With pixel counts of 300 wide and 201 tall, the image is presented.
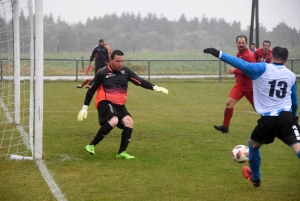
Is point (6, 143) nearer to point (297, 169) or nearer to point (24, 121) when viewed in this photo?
point (24, 121)

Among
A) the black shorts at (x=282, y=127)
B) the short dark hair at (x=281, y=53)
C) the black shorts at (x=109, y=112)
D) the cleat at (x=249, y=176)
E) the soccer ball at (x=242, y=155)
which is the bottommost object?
the cleat at (x=249, y=176)

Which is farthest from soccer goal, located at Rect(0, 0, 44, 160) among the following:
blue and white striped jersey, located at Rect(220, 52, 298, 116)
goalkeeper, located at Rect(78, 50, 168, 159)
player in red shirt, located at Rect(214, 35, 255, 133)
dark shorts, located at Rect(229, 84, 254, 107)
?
dark shorts, located at Rect(229, 84, 254, 107)

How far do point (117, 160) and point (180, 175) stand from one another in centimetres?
Answer: 146

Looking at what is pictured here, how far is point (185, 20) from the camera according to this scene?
110 m

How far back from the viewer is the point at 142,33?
9706 cm

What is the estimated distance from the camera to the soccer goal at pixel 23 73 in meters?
8.53

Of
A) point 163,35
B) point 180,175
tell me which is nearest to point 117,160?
point 180,175

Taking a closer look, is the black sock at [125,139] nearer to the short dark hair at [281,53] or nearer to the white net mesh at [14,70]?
the white net mesh at [14,70]

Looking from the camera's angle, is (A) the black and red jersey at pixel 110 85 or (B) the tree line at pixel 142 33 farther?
(B) the tree line at pixel 142 33

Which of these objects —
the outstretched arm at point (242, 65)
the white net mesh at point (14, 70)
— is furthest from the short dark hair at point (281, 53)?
the white net mesh at point (14, 70)

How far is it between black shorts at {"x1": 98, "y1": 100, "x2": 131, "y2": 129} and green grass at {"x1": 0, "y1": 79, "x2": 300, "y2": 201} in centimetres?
63

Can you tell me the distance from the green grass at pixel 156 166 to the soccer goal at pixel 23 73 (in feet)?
1.53

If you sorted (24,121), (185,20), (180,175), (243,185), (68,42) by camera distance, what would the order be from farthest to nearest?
(185,20)
(68,42)
(24,121)
(180,175)
(243,185)

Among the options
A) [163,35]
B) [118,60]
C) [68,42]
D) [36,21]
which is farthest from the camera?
[163,35]
